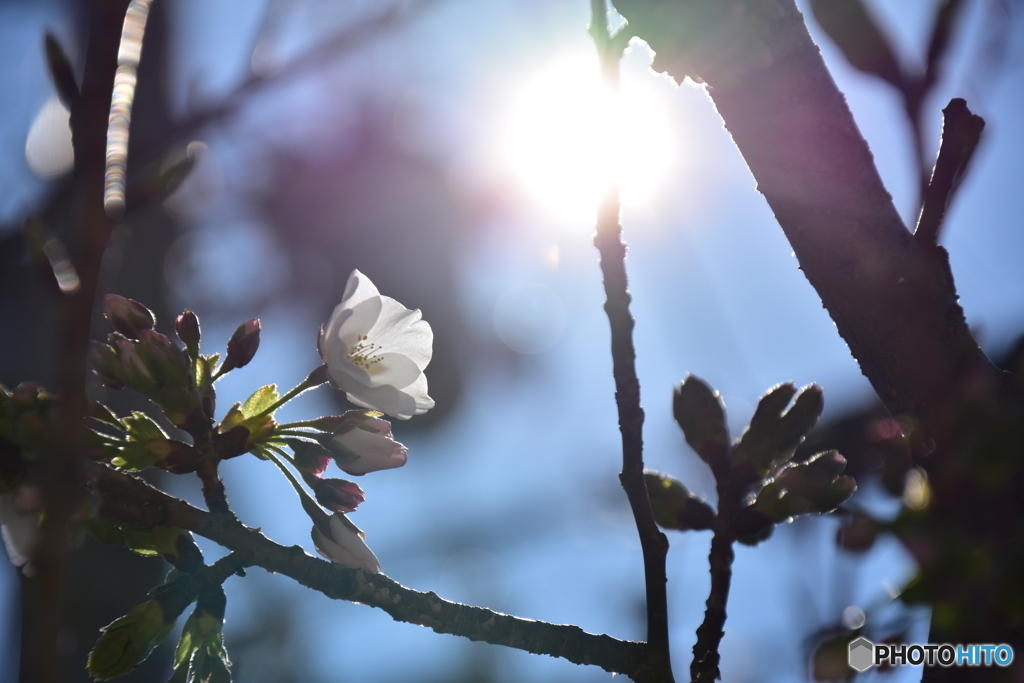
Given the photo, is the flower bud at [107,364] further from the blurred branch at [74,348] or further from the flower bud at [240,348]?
the blurred branch at [74,348]

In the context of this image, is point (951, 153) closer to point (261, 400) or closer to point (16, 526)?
point (261, 400)

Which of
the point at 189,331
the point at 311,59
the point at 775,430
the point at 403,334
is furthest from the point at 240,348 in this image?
the point at 311,59

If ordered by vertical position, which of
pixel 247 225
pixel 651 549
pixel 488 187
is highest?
pixel 488 187

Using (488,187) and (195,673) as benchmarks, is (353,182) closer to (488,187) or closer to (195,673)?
(488,187)

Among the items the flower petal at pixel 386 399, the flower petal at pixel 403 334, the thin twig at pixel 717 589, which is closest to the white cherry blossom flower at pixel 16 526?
the flower petal at pixel 386 399

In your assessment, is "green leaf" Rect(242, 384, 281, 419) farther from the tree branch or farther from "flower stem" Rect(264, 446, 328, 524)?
the tree branch

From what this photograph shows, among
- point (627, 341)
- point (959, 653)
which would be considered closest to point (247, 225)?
point (627, 341)
